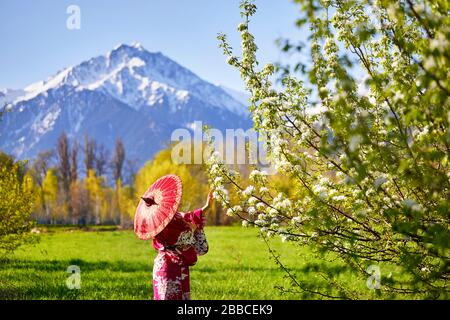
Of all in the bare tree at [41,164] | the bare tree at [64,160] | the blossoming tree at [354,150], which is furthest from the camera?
the bare tree at [41,164]

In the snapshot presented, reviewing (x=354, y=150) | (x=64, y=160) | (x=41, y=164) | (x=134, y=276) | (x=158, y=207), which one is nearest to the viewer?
(x=354, y=150)

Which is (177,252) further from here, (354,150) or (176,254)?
(354,150)

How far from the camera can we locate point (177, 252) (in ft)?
18.9

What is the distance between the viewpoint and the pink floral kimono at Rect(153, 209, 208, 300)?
18.5 ft

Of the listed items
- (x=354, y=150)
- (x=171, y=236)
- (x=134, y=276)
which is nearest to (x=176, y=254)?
(x=171, y=236)

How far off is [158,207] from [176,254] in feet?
1.79

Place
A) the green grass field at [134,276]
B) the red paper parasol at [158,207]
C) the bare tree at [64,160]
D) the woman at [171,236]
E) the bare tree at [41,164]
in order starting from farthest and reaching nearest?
1. the bare tree at [41,164]
2. the bare tree at [64,160]
3. the green grass field at [134,276]
4. the woman at [171,236]
5. the red paper parasol at [158,207]

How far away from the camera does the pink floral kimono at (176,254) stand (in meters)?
5.64

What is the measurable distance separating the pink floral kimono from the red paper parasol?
163 millimetres

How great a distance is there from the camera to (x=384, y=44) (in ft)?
15.9

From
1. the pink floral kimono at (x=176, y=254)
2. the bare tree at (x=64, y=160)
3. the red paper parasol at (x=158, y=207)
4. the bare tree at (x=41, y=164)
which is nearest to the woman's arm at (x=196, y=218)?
the pink floral kimono at (x=176, y=254)

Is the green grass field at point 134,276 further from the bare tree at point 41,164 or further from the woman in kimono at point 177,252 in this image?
the bare tree at point 41,164
